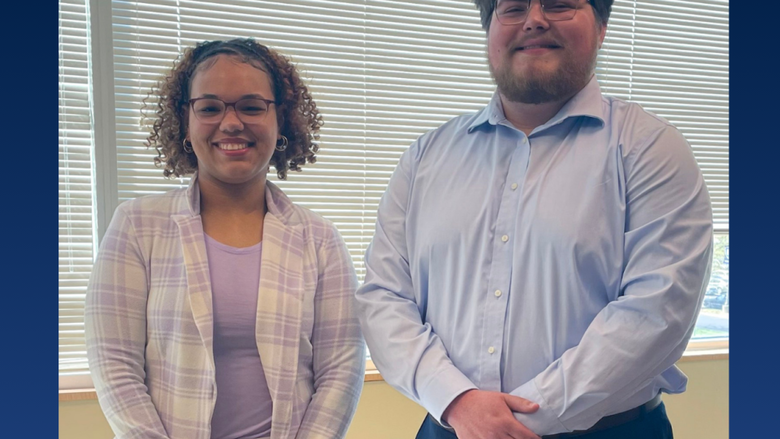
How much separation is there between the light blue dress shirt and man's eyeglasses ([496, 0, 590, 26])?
0.60ft

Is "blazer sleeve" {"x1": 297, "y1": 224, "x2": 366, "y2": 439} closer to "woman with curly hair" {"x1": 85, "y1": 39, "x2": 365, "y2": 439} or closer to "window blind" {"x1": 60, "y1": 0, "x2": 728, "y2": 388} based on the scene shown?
"woman with curly hair" {"x1": 85, "y1": 39, "x2": 365, "y2": 439}

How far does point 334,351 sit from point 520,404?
0.48 meters

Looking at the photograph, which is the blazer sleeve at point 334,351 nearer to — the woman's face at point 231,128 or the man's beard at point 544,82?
the woman's face at point 231,128

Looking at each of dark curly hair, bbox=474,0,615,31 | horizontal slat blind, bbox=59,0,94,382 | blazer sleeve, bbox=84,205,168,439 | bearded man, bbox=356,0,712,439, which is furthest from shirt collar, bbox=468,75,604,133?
horizontal slat blind, bbox=59,0,94,382

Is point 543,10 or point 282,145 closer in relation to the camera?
point 543,10

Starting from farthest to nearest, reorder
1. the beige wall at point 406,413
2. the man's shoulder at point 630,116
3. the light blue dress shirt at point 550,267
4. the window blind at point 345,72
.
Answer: the window blind at point 345,72
the beige wall at point 406,413
the man's shoulder at point 630,116
the light blue dress shirt at point 550,267

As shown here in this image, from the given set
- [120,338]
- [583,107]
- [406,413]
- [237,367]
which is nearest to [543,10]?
[583,107]

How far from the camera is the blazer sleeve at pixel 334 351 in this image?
4.92 ft

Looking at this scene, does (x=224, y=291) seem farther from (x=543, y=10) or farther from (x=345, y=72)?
(x=345, y=72)

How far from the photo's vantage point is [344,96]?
275 cm

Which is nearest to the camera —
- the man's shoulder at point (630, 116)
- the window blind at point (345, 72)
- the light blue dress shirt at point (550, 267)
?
the light blue dress shirt at point (550, 267)

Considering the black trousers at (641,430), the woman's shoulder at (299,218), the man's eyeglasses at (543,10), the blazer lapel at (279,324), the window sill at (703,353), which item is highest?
the man's eyeglasses at (543,10)

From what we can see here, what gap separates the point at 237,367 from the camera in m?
1.46

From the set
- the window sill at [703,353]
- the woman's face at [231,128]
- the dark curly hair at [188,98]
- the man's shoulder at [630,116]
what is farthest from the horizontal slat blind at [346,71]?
the man's shoulder at [630,116]
